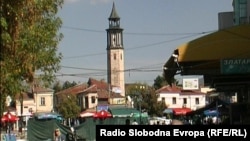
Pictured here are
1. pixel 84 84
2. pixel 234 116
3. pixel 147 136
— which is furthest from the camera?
pixel 84 84

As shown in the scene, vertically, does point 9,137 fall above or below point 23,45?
below

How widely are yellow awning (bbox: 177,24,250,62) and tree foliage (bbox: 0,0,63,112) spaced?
764 cm

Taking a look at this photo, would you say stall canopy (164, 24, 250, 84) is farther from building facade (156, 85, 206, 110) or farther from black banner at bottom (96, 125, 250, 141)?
building facade (156, 85, 206, 110)

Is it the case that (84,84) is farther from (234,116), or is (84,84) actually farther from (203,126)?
(203,126)

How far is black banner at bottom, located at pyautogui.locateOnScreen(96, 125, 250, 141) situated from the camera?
9.72m

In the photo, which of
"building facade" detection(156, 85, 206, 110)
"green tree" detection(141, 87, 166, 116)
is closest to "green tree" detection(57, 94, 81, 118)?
"green tree" detection(141, 87, 166, 116)

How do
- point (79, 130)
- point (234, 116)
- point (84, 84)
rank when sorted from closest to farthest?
point (234, 116)
point (79, 130)
point (84, 84)

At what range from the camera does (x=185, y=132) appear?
32.0 feet

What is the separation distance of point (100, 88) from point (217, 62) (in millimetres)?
126476

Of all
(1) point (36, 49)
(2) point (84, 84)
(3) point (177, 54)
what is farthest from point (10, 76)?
(2) point (84, 84)

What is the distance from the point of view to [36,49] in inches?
579

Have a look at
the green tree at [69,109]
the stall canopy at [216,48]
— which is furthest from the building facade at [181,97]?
the stall canopy at [216,48]

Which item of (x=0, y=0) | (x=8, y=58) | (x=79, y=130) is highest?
(x=0, y=0)

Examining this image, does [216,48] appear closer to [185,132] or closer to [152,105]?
[185,132]
